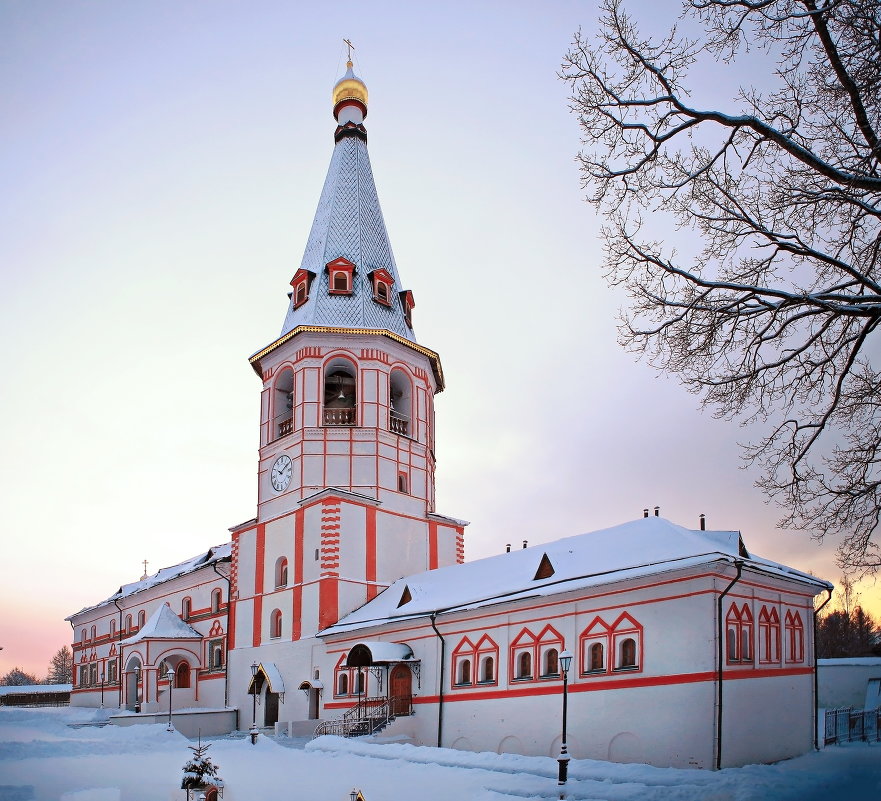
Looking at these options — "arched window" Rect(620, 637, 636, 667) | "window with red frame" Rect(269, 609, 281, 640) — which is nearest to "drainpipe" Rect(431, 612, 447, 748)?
"arched window" Rect(620, 637, 636, 667)

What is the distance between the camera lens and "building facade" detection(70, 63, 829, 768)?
20797 millimetres

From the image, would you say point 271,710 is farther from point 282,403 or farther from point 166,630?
point 282,403

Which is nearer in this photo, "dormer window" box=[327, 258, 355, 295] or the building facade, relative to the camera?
the building facade

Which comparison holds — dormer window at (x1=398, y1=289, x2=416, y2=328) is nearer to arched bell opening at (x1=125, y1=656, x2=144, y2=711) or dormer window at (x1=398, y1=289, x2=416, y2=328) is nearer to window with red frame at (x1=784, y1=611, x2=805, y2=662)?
window with red frame at (x1=784, y1=611, x2=805, y2=662)

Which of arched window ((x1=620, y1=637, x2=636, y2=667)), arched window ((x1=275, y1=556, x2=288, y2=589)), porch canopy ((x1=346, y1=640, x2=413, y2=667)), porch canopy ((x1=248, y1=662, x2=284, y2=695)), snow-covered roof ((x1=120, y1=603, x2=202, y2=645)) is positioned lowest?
porch canopy ((x1=248, y1=662, x2=284, y2=695))

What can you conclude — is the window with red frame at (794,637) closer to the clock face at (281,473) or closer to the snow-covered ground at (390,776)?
the snow-covered ground at (390,776)

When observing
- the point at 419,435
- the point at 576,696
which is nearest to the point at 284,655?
the point at 419,435

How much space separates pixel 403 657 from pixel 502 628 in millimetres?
4043

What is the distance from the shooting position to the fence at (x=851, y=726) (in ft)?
88.5

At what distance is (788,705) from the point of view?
22453 mm

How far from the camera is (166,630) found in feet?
136

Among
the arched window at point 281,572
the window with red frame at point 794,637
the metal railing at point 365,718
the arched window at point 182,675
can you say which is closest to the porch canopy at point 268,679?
the arched window at point 281,572

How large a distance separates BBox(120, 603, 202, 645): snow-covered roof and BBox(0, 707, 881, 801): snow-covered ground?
693 inches

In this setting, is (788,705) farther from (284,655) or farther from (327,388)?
(327,388)
